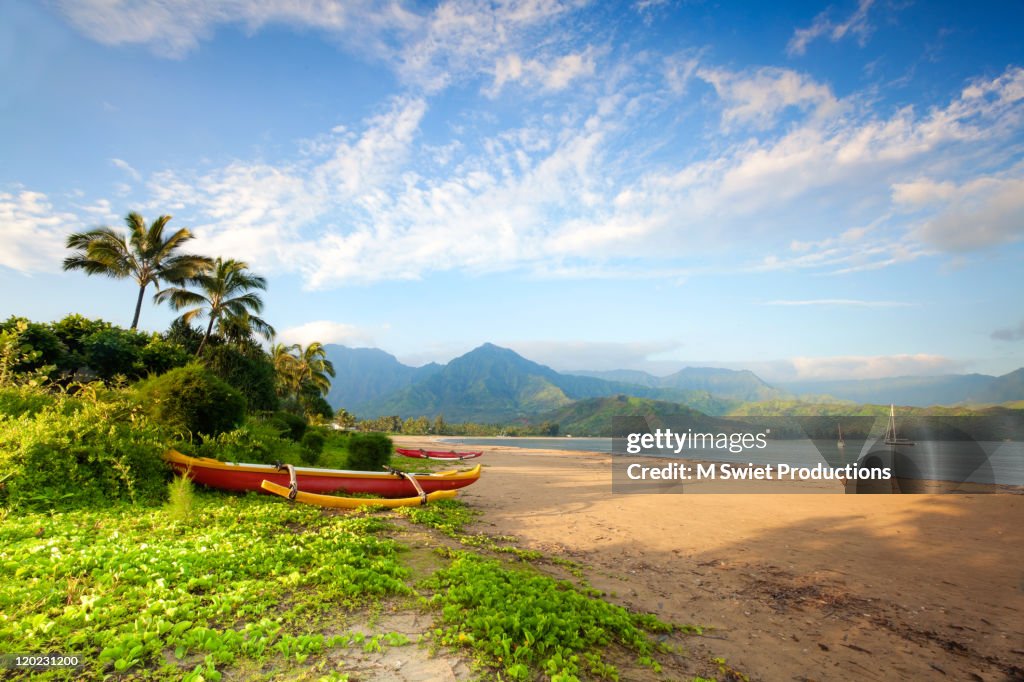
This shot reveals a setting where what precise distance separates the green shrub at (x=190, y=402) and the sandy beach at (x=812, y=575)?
23.5 feet

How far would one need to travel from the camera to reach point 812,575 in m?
7.98

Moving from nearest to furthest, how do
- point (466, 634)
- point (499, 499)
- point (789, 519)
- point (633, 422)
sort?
point (466, 634), point (789, 519), point (499, 499), point (633, 422)

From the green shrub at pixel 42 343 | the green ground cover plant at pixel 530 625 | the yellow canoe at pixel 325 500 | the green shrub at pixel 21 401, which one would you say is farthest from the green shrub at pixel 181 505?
the green shrub at pixel 42 343

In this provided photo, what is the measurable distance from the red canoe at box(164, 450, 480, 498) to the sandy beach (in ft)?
7.15

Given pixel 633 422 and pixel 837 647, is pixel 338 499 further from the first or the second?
pixel 633 422

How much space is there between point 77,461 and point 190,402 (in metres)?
3.64

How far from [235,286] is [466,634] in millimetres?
34904

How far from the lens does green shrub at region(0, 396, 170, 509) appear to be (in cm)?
722

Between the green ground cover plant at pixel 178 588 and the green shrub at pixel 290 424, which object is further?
the green shrub at pixel 290 424

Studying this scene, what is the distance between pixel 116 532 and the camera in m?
5.84

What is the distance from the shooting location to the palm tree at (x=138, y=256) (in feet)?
90.9

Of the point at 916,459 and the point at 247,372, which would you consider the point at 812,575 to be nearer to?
the point at 916,459

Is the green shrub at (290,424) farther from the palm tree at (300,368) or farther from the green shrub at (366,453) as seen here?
the palm tree at (300,368)

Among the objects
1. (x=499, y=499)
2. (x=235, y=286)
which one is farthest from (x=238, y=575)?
(x=235, y=286)
